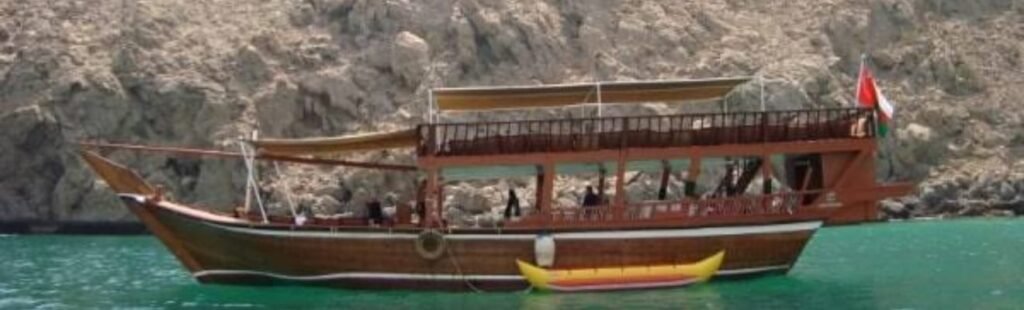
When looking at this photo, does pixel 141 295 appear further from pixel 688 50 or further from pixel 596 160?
pixel 688 50

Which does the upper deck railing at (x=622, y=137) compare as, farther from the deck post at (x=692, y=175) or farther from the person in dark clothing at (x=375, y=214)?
the person in dark clothing at (x=375, y=214)

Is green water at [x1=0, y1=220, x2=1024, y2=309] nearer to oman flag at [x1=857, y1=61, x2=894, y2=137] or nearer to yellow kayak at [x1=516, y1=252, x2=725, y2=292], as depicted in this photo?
yellow kayak at [x1=516, y1=252, x2=725, y2=292]

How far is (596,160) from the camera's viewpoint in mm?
28953

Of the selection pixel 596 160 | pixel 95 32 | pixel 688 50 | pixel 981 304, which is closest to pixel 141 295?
pixel 596 160

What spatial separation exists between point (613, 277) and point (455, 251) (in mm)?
3302

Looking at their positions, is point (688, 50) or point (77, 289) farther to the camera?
point (688, 50)

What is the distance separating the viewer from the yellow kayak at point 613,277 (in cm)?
2786

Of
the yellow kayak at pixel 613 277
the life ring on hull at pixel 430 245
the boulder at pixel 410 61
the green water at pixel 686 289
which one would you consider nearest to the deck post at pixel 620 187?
the yellow kayak at pixel 613 277

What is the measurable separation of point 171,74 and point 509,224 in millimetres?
39571

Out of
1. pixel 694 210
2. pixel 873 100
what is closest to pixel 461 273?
pixel 694 210

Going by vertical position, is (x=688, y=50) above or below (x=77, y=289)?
above

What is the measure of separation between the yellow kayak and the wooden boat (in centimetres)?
35

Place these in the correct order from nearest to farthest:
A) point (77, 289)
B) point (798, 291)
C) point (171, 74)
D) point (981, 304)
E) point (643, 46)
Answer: point (981, 304)
point (798, 291)
point (77, 289)
point (171, 74)
point (643, 46)

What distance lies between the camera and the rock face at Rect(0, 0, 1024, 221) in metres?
62.6
